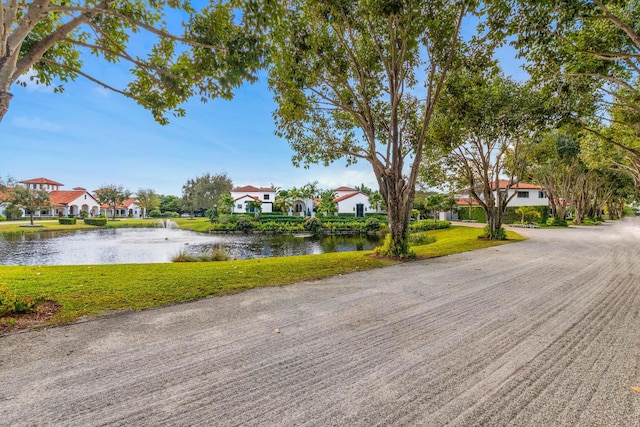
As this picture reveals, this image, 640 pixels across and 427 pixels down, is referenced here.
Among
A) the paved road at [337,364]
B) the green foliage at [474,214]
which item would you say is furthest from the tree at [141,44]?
the green foliage at [474,214]

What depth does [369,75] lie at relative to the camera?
33.0ft

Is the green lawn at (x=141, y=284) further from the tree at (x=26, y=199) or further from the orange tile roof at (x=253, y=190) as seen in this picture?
the orange tile roof at (x=253, y=190)

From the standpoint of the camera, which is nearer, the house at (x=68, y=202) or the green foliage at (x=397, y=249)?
the green foliage at (x=397, y=249)

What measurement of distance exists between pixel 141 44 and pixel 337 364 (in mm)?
7095

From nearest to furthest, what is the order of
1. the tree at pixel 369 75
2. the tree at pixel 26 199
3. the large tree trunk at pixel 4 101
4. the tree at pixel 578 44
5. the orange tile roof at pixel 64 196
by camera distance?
the large tree trunk at pixel 4 101, the tree at pixel 578 44, the tree at pixel 369 75, the tree at pixel 26 199, the orange tile roof at pixel 64 196

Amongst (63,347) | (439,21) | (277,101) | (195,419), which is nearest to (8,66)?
(63,347)

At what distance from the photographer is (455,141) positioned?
1191cm

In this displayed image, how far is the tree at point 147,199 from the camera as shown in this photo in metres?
63.8

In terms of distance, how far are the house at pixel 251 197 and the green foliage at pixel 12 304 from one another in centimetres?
4882

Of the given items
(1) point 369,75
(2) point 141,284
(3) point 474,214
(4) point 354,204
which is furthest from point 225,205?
(2) point 141,284

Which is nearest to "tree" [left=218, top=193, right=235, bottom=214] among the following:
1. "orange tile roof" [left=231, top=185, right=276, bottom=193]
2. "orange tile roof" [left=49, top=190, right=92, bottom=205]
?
"orange tile roof" [left=231, top=185, right=276, bottom=193]

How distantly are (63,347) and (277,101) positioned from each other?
8506 mm

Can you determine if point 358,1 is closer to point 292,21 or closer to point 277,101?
point 292,21

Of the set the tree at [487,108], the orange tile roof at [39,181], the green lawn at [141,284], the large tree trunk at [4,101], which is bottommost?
the green lawn at [141,284]
